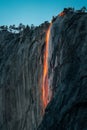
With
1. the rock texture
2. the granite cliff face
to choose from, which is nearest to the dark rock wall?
the granite cliff face

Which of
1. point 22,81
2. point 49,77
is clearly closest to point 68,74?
point 49,77

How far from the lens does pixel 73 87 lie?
2855 centimetres

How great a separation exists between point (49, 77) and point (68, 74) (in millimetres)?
7756

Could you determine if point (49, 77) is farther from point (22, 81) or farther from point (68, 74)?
point (22, 81)

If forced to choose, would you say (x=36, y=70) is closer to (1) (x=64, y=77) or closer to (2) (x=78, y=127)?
(1) (x=64, y=77)

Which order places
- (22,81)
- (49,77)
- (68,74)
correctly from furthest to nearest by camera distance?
(22,81) → (49,77) → (68,74)

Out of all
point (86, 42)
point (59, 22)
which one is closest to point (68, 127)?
point (86, 42)

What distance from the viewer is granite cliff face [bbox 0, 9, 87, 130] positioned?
1076 inches

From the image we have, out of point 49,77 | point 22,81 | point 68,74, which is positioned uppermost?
point 68,74

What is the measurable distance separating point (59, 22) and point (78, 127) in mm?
17449

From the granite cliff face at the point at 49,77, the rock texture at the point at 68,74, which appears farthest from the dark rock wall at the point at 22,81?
the rock texture at the point at 68,74

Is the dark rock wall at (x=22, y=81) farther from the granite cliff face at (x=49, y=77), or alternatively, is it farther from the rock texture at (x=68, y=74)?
the rock texture at (x=68, y=74)

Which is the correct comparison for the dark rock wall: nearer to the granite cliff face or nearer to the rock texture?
the granite cliff face

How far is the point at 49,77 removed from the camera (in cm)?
3838
